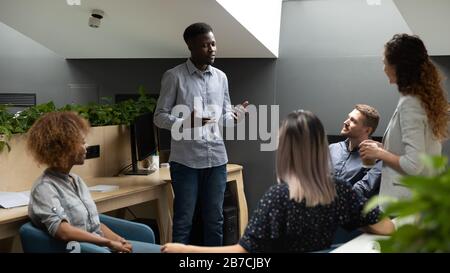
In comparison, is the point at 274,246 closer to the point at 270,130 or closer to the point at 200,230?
the point at 200,230

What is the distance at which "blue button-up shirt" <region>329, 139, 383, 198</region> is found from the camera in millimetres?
3102

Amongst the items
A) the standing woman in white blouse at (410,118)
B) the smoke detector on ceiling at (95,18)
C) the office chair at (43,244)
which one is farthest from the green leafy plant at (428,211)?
the smoke detector on ceiling at (95,18)

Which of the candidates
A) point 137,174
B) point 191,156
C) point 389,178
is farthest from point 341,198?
point 137,174

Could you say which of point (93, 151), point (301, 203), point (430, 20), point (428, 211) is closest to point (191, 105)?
point (93, 151)

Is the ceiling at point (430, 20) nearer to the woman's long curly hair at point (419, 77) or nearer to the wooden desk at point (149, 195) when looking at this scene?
the woman's long curly hair at point (419, 77)

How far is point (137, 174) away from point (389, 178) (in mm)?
2193

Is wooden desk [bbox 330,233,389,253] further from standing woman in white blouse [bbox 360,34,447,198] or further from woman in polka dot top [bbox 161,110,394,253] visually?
standing woman in white blouse [bbox 360,34,447,198]

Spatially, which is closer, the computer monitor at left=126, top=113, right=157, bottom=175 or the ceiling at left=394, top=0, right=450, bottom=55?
the ceiling at left=394, top=0, right=450, bottom=55

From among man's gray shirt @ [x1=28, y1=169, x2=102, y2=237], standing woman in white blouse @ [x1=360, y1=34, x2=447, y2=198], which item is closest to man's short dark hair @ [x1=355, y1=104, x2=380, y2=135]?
standing woman in white blouse @ [x1=360, y1=34, x2=447, y2=198]

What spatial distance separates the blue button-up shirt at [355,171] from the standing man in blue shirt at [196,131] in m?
0.63

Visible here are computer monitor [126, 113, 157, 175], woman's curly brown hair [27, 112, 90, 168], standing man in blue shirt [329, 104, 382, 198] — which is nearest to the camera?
woman's curly brown hair [27, 112, 90, 168]

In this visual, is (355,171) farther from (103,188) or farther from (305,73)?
(305,73)

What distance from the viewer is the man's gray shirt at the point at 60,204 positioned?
2.42 m

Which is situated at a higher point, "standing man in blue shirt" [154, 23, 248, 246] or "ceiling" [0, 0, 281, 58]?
"ceiling" [0, 0, 281, 58]
